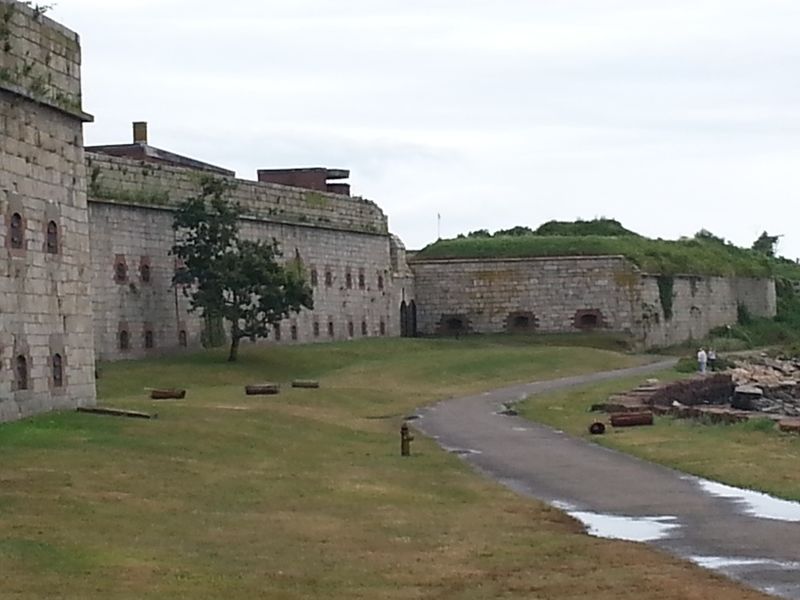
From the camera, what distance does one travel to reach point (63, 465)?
21141 millimetres

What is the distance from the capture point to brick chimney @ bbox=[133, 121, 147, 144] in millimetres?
63609

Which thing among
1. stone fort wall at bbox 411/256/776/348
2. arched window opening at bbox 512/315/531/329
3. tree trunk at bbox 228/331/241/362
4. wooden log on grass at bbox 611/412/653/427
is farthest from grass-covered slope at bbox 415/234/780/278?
wooden log on grass at bbox 611/412/653/427

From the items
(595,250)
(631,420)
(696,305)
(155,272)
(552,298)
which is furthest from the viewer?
(696,305)

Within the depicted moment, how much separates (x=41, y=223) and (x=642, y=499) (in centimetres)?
1156

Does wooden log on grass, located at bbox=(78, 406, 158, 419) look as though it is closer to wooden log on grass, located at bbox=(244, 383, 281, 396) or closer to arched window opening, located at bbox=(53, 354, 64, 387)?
arched window opening, located at bbox=(53, 354, 64, 387)

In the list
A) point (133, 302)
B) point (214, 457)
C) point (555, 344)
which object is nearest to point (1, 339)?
point (214, 457)

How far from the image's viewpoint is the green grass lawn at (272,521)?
45.6 feet

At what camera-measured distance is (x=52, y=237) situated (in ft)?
92.3

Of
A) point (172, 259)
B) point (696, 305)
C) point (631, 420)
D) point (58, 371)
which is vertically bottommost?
point (631, 420)

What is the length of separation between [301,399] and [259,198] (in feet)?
62.4

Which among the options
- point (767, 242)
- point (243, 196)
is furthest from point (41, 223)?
point (767, 242)

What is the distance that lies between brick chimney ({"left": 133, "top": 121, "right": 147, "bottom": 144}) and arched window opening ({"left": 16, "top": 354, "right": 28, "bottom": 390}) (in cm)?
3764

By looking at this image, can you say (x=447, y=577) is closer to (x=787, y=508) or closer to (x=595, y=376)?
(x=787, y=508)

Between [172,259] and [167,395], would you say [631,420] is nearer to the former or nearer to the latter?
[167,395]
